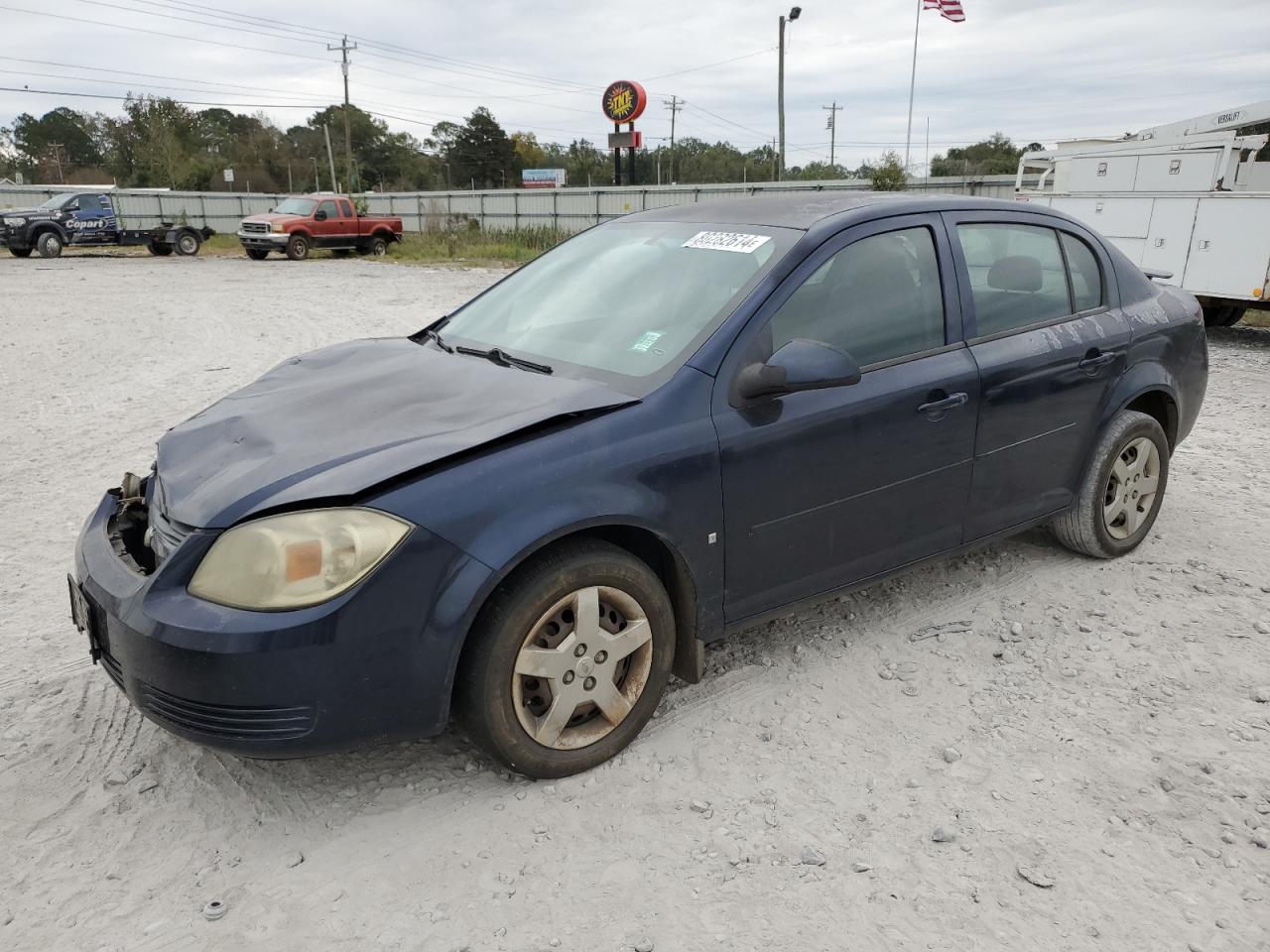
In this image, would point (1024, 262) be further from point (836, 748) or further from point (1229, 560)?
point (836, 748)

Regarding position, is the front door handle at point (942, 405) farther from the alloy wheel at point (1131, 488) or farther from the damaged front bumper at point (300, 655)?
the damaged front bumper at point (300, 655)

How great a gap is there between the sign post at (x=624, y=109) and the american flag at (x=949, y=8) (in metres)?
13.2

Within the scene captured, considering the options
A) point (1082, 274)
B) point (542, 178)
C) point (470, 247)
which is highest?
point (542, 178)

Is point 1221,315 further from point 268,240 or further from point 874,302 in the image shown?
point 268,240

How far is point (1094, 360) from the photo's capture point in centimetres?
397

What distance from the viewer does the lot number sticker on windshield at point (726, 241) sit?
3299mm

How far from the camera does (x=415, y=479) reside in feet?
8.09

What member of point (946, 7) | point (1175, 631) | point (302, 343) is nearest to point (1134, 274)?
point (1175, 631)

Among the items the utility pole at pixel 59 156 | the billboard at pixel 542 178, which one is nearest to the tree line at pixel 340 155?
the utility pole at pixel 59 156

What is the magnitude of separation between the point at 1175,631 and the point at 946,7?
27225mm

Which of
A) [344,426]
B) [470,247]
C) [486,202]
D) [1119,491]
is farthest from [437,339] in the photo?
[486,202]

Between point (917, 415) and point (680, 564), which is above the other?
point (917, 415)

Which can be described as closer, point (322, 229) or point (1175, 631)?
point (1175, 631)

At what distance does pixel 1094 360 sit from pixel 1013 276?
0.54m
